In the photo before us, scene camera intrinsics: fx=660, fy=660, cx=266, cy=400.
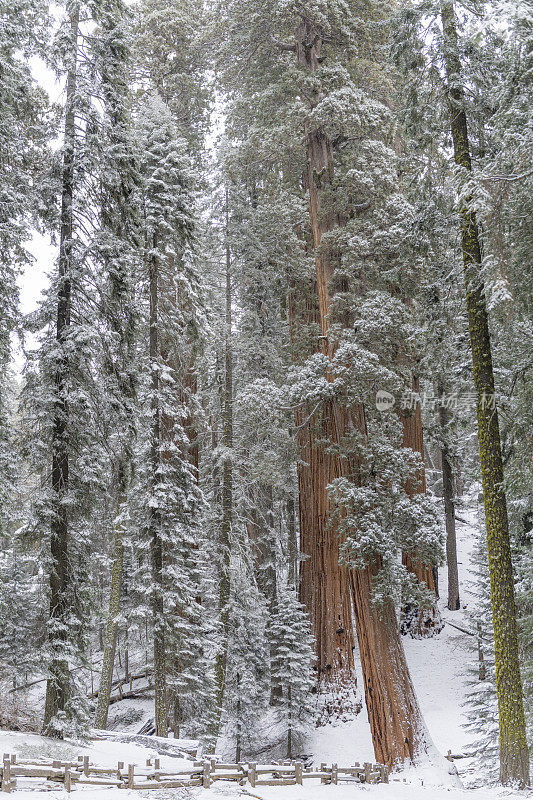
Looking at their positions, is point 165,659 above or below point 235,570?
below

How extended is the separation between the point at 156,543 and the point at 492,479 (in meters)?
6.86

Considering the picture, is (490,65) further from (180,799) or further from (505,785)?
(180,799)

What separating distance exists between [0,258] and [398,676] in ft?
30.7

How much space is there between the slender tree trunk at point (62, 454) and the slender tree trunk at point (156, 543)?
2.22 meters

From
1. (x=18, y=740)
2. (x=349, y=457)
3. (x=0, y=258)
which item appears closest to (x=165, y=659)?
(x=18, y=740)

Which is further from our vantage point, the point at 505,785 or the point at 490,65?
the point at 490,65

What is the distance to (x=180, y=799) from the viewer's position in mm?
8000

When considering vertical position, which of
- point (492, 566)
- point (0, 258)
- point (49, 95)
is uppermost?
point (49, 95)

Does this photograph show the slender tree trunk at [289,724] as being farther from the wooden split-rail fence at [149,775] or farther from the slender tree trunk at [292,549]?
the slender tree trunk at [292,549]

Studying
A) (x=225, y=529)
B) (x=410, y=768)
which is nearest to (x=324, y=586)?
(x=225, y=529)

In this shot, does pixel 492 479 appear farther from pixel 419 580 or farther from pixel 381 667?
pixel 419 580

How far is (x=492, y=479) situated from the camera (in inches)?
336

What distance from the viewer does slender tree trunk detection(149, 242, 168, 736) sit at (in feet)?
40.2

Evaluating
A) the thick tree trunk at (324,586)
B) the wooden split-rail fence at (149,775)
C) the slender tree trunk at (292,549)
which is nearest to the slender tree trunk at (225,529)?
the thick tree trunk at (324,586)
